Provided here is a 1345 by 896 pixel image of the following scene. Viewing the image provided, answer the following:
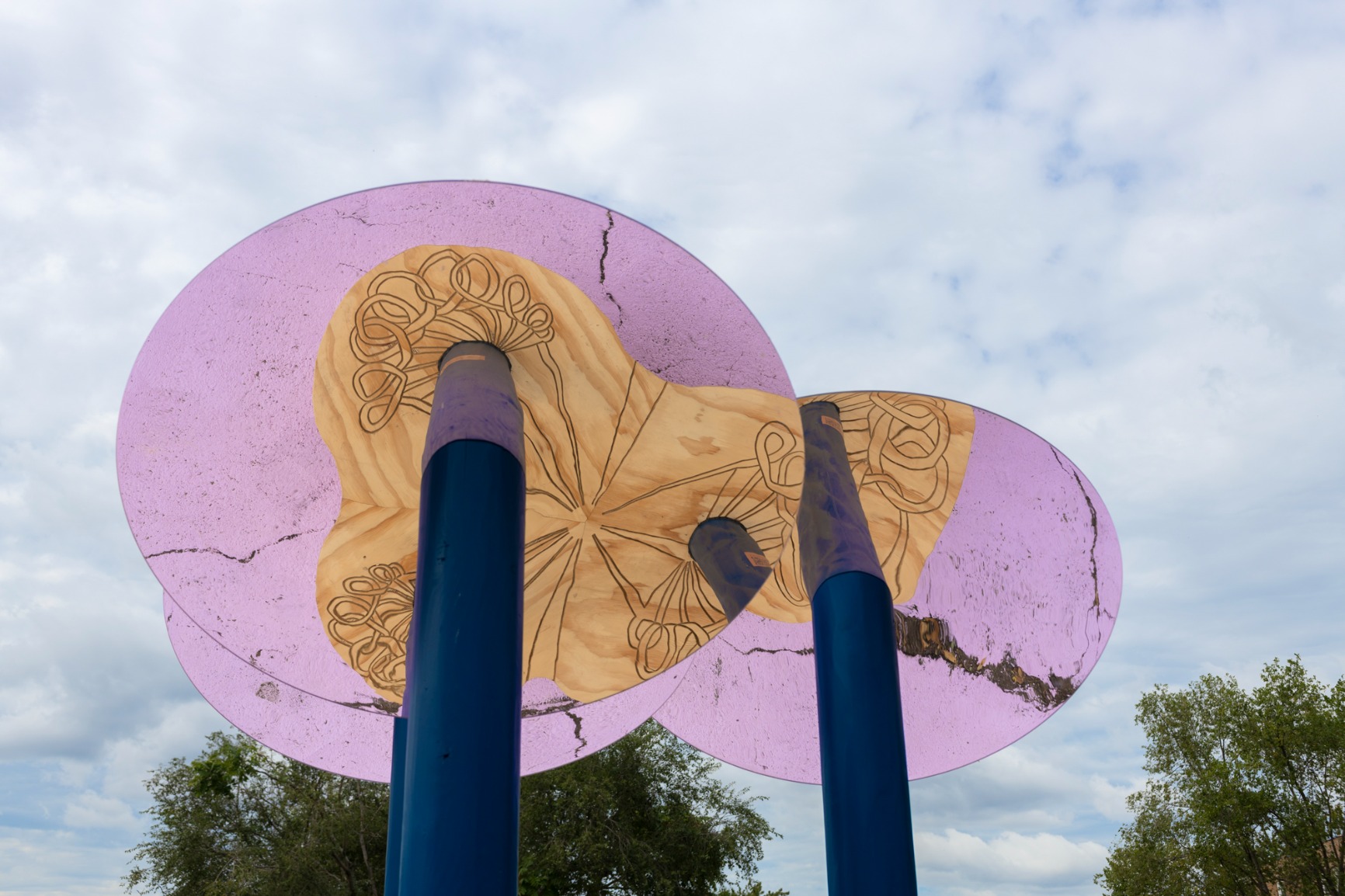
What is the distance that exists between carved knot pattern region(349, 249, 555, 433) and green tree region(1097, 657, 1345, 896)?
933 inches

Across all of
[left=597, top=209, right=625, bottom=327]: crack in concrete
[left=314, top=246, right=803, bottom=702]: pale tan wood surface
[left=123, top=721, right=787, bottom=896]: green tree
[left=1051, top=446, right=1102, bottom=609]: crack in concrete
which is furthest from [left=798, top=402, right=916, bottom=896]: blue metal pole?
[left=123, top=721, right=787, bottom=896]: green tree

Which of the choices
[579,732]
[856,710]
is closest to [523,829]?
[579,732]

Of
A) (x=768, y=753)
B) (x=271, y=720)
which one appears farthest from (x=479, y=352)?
(x=768, y=753)

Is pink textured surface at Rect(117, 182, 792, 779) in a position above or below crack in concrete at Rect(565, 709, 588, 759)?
above

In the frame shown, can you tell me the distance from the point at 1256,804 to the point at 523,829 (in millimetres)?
16363

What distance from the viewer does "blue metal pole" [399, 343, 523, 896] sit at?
5203mm

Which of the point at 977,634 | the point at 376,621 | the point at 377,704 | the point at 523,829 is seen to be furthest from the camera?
the point at 523,829

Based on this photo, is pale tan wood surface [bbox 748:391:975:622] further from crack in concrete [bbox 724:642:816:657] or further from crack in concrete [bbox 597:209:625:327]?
crack in concrete [bbox 597:209:625:327]

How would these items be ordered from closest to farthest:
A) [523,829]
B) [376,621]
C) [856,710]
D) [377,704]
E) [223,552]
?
1. [856,710]
2. [223,552]
3. [376,621]
4. [377,704]
5. [523,829]

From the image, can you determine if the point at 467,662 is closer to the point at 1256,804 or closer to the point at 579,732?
the point at 579,732

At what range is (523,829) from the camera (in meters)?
24.0

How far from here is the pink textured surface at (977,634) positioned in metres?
10.4

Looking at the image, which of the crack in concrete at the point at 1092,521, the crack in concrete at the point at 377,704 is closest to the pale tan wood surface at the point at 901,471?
the crack in concrete at the point at 1092,521

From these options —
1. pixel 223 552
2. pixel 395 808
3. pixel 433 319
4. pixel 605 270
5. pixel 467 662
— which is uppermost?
pixel 605 270
